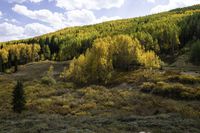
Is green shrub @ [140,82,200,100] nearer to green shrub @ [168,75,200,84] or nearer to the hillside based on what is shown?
the hillside

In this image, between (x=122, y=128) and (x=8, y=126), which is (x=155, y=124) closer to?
(x=122, y=128)

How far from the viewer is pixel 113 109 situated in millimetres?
50031

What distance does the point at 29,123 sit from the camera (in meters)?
36.7

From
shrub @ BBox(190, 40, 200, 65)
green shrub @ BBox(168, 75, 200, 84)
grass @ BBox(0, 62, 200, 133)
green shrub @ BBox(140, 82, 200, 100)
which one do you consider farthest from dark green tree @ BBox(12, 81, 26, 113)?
shrub @ BBox(190, 40, 200, 65)

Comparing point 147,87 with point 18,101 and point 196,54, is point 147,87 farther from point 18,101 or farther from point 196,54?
point 196,54

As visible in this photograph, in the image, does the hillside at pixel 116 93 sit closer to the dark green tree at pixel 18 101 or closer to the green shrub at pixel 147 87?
the green shrub at pixel 147 87

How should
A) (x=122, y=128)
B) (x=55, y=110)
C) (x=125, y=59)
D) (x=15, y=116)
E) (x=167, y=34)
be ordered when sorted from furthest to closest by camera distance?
(x=167, y=34) → (x=125, y=59) → (x=55, y=110) → (x=15, y=116) → (x=122, y=128)

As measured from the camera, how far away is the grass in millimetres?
33594

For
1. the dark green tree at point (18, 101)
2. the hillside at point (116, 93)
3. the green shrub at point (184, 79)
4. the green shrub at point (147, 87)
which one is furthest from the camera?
the green shrub at point (184, 79)

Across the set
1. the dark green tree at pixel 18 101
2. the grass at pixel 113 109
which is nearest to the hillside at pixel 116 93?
the grass at pixel 113 109

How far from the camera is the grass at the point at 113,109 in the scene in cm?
3359

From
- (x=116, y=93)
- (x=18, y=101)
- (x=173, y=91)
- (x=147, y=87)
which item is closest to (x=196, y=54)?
(x=147, y=87)

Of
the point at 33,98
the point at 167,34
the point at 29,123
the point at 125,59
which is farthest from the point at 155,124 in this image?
the point at 167,34

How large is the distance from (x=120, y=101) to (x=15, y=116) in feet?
60.2
